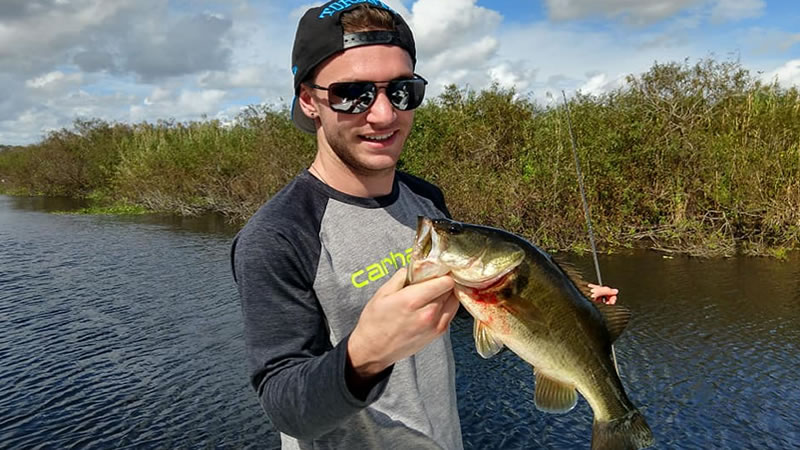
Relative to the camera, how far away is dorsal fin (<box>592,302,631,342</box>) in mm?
2432

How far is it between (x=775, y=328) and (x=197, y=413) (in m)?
11.7

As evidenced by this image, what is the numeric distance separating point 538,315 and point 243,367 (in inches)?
378

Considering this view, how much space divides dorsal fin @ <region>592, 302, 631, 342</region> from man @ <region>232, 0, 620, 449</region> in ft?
2.44

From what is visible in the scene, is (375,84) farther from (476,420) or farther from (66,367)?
(66,367)

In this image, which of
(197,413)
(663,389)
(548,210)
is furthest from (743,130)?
(197,413)

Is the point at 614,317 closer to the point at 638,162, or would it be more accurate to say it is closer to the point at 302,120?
the point at 302,120

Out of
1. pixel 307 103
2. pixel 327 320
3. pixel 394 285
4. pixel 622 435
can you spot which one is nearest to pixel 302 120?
pixel 307 103

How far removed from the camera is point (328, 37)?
87.4 inches

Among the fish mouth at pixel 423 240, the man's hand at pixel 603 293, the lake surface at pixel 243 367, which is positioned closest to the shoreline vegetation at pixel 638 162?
the lake surface at pixel 243 367

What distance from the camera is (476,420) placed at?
8.56 metres

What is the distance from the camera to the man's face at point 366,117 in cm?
224

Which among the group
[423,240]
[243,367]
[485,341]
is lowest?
[243,367]

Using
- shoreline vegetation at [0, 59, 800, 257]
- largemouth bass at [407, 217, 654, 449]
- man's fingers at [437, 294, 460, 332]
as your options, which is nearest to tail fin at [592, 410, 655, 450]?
largemouth bass at [407, 217, 654, 449]

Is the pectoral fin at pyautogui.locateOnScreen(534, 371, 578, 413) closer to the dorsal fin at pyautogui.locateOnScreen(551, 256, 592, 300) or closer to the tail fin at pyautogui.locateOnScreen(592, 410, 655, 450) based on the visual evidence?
the tail fin at pyautogui.locateOnScreen(592, 410, 655, 450)
